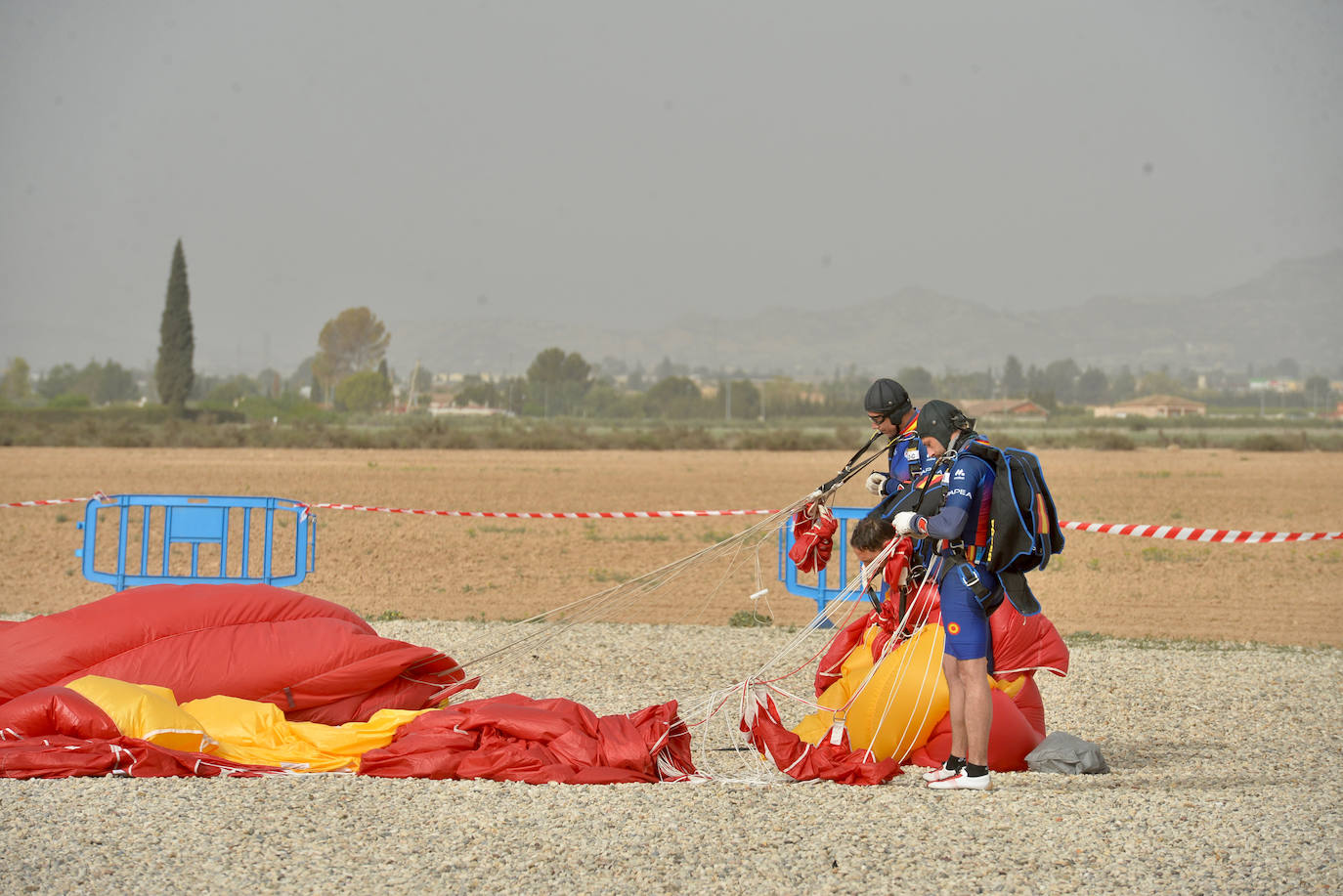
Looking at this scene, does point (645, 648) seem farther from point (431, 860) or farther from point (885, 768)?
point (431, 860)

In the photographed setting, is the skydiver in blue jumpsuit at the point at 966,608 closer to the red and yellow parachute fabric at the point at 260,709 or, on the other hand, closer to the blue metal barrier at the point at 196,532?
the red and yellow parachute fabric at the point at 260,709

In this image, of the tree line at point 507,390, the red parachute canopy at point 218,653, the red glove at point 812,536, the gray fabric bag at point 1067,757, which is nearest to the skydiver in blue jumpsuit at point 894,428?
the red glove at point 812,536

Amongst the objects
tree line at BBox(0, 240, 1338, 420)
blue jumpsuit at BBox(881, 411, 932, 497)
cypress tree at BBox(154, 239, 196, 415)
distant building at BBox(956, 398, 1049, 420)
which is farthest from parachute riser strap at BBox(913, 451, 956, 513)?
distant building at BBox(956, 398, 1049, 420)

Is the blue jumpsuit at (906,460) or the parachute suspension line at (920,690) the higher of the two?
the blue jumpsuit at (906,460)

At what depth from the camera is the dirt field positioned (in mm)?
10015

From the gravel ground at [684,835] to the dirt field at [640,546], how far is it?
2.46 metres

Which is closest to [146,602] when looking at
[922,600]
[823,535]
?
[823,535]

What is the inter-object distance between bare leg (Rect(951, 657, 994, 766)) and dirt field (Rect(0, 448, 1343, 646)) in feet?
7.01

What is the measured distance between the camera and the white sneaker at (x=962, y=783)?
4301mm

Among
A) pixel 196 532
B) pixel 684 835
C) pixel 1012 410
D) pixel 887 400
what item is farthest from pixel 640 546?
pixel 1012 410

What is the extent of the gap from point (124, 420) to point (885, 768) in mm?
54112

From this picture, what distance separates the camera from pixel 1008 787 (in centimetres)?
446

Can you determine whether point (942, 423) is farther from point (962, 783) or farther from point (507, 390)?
point (507, 390)

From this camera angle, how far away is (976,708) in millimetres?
4332
